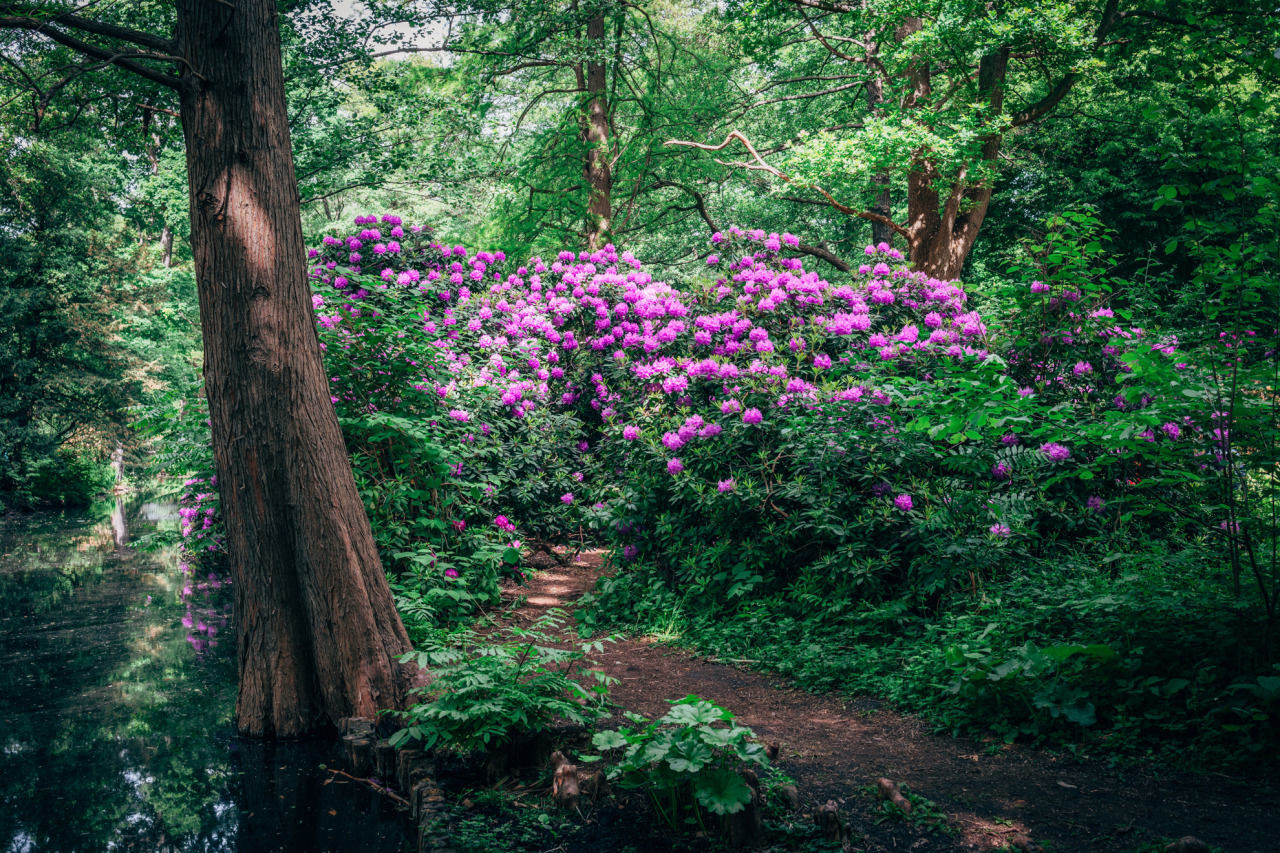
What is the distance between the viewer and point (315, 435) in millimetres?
3955

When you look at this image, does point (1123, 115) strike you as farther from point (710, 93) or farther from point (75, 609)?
point (75, 609)

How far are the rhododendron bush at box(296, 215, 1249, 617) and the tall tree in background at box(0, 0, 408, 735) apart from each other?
1.12 metres

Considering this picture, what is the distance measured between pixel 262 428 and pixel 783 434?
336 centimetres

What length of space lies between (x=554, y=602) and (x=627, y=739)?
4.35 meters

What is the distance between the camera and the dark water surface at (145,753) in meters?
3.00

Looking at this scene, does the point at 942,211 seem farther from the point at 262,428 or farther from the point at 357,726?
the point at 357,726

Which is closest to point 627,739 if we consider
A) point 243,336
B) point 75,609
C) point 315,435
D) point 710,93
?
point 315,435

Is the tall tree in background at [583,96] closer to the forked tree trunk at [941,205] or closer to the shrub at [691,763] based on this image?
the forked tree trunk at [941,205]

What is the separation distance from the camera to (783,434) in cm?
550

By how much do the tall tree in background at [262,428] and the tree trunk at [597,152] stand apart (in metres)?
9.65

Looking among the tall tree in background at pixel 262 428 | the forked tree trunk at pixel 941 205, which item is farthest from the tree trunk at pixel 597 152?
the tall tree in background at pixel 262 428

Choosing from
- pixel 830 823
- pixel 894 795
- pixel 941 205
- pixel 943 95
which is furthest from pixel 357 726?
pixel 943 95

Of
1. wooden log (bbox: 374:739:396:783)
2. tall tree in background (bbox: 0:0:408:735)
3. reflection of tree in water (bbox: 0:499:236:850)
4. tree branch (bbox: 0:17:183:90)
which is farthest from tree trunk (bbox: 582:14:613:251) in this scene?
wooden log (bbox: 374:739:396:783)

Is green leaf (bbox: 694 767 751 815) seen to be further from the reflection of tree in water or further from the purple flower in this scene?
the purple flower
